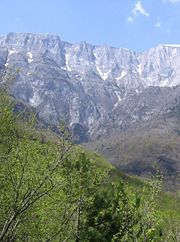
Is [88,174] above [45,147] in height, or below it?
below

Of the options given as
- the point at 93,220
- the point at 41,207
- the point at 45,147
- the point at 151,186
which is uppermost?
the point at 45,147

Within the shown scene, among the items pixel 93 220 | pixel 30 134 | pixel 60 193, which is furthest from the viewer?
pixel 93 220

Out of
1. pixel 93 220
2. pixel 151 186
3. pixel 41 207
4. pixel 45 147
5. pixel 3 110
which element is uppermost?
pixel 3 110

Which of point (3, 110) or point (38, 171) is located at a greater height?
point (3, 110)

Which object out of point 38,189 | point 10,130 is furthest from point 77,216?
point 38,189

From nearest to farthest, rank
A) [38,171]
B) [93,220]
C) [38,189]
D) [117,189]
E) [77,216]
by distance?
[38,189], [38,171], [77,216], [93,220], [117,189]

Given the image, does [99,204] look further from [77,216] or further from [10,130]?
[10,130]

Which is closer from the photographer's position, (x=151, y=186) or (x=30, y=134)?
(x=151, y=186)

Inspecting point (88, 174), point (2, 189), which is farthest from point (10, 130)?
point (88, 174)

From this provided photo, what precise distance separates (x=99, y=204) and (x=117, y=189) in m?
4.81

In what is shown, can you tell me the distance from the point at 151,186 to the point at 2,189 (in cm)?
1187

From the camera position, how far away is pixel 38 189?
1133 inches

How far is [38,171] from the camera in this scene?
105 ft

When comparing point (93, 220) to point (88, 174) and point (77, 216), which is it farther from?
point (88, 174)
